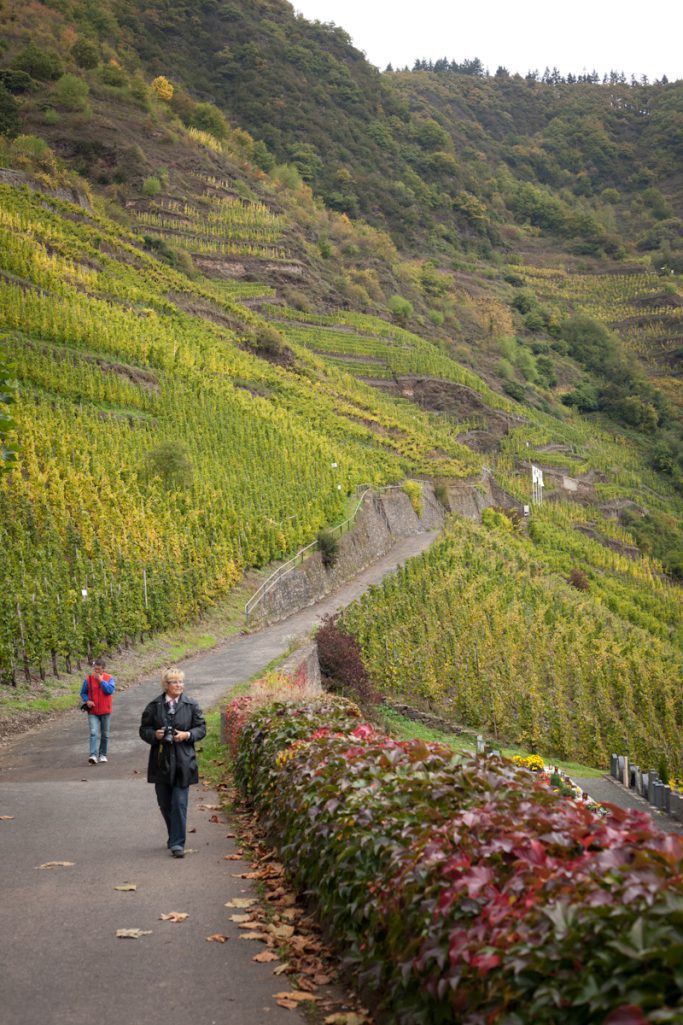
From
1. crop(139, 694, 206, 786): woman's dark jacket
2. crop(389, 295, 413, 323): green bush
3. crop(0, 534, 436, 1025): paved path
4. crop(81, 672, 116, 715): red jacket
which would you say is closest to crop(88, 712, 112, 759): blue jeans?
crop(81, 672, 116, 715): red jacket

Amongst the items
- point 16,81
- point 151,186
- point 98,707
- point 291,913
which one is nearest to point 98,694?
point 98,707

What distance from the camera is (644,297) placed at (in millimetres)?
125062

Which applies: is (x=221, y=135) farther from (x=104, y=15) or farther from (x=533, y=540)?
(x=533, y=540)

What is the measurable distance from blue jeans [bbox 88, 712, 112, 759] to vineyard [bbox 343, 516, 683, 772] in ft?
34.9

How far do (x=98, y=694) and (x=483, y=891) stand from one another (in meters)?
10.3

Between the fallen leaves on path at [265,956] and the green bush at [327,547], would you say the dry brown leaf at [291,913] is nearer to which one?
the fallen leaves on path at [265,956]

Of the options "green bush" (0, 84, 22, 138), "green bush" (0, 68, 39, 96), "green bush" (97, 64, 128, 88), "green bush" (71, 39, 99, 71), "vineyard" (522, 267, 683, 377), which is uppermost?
"green bush" (71, 39, 99, 71)

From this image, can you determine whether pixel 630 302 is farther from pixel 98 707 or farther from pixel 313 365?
pixel 98 707

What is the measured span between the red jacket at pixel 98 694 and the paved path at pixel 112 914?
2.85 ft

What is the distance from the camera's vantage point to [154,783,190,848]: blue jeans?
27.3 ft

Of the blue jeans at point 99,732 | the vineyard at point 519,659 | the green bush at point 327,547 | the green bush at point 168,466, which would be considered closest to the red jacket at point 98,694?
the blue jeans at point 99,732

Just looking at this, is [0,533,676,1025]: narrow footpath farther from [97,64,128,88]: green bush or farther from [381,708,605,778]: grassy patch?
[97,64,128,88]: green bush

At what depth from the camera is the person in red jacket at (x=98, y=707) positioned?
532 inches

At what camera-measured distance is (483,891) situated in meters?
4.09
